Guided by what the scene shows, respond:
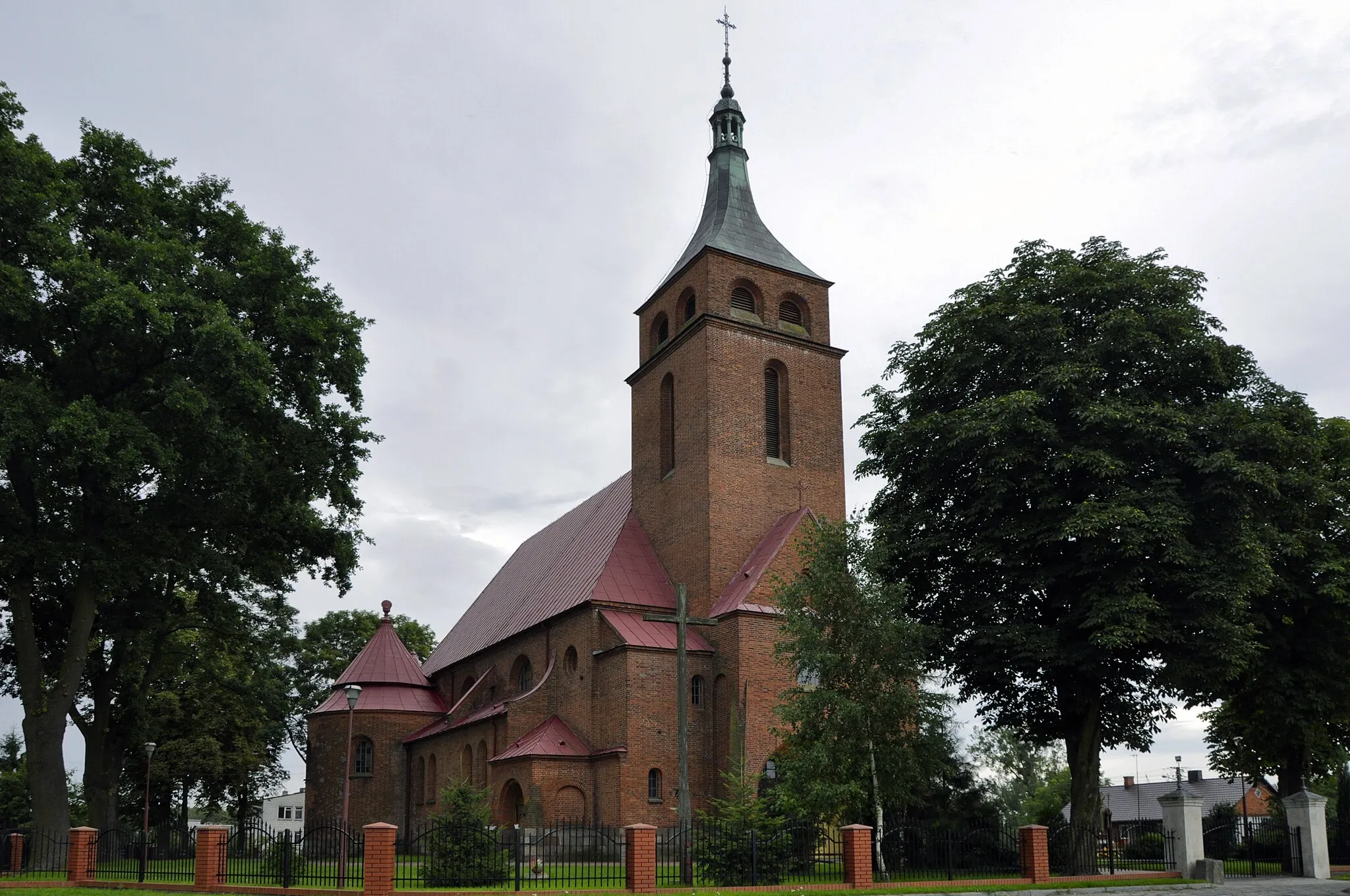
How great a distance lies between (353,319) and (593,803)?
536 inches

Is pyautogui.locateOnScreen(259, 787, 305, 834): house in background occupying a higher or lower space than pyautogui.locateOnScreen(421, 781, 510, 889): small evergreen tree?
lower

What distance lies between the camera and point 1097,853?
23266mm

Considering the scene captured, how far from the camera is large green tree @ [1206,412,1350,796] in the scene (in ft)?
78.3

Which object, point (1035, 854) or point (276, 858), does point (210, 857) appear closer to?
point (276, 858)

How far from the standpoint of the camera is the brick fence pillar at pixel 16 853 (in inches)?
913

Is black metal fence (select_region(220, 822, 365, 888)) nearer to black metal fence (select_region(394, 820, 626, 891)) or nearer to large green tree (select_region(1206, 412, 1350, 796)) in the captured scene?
black metal fence (select_region(394, 820, 626, 891))

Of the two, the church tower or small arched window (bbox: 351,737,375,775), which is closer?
the church tower

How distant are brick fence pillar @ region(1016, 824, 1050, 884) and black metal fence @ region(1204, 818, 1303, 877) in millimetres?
5940

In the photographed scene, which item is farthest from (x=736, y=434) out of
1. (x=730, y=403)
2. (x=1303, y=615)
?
(x=1303, y=615)

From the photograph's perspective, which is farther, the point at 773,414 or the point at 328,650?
the point at 328,650

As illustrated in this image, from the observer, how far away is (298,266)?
27859mm

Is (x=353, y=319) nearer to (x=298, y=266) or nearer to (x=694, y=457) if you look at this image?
(x=298, y=266)

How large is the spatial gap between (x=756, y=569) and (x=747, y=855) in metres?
12.6

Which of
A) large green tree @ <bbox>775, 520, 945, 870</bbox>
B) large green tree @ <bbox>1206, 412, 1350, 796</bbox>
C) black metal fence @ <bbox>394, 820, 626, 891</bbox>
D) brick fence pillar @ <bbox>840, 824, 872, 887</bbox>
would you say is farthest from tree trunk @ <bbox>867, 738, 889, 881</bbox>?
large green tree @ <bbox>1206, 412, 1350, 796</bbox>
